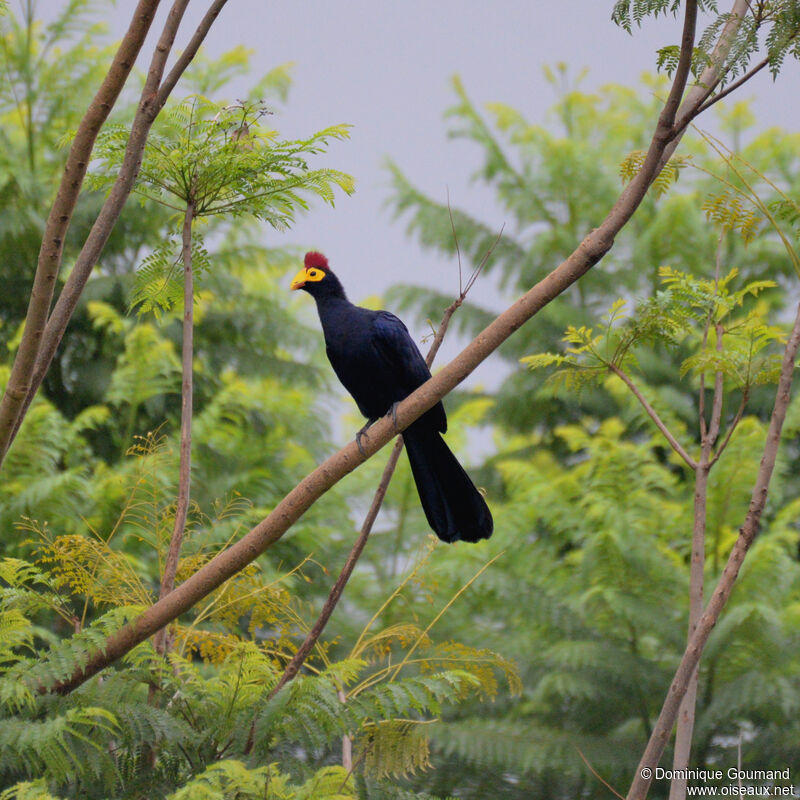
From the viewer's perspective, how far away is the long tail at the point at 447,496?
244 centimetres

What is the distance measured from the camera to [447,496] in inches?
97.2

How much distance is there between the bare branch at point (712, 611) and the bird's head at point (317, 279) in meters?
1.49

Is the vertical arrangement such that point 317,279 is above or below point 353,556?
above

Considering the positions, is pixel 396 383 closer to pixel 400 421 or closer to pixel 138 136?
pixel 400 421

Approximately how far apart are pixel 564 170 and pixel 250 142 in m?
5.60

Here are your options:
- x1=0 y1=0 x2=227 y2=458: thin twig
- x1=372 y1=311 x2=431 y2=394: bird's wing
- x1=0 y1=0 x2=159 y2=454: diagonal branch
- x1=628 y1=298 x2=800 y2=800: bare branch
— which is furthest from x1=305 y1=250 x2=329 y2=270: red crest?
x1=628 y1=298 x2=800 y2=800: bare branch

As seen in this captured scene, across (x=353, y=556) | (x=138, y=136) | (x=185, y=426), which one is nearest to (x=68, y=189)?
(x=138, y=136)

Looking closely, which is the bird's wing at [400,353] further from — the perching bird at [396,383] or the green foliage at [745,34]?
the green foliage at [745,34]

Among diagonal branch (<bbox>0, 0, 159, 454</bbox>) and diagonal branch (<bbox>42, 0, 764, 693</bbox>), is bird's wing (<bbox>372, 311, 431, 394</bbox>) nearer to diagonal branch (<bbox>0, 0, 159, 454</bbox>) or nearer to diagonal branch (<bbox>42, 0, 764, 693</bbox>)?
diagonal branch (<bbox>42, 0, 764, 693</bbox>)

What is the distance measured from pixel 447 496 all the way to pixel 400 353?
528 millimetres

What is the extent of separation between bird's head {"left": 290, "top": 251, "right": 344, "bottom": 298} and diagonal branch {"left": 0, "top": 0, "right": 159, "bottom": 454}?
3.75ft

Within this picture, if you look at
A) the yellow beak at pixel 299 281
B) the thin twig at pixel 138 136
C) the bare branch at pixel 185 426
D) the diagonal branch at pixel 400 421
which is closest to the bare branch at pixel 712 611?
the diagonal branch at pixel 400 421

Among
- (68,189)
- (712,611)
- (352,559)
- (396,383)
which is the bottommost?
(712,611)

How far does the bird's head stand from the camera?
2.99m
